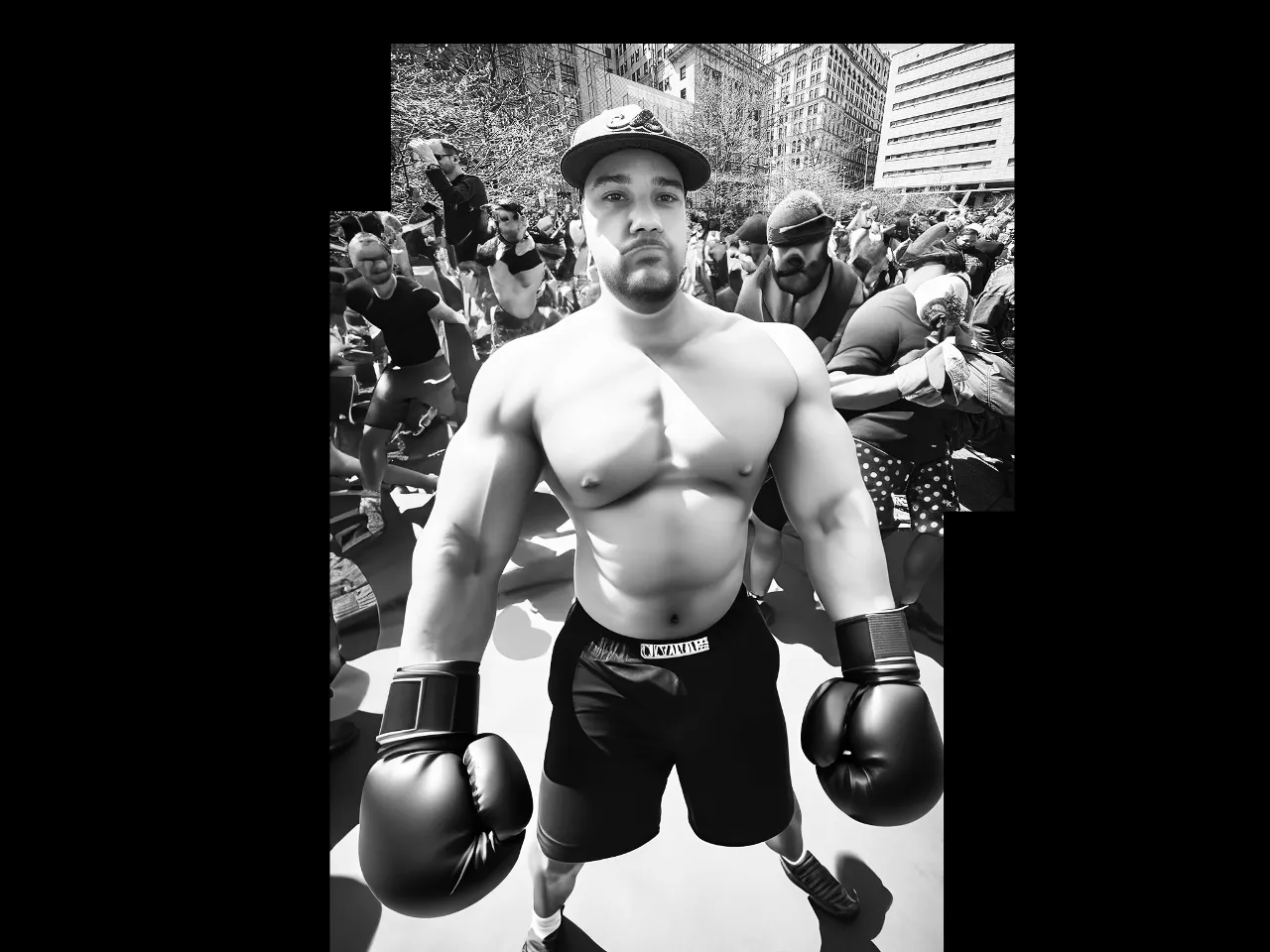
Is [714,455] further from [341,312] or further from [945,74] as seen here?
[945,74]

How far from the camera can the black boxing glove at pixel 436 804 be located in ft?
5.19

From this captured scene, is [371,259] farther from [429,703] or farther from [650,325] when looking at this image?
[429,703]

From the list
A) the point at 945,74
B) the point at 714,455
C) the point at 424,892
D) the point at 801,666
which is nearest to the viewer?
the point at 424,892

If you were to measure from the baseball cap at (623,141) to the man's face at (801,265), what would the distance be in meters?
0.75

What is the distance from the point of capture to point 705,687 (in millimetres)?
1848

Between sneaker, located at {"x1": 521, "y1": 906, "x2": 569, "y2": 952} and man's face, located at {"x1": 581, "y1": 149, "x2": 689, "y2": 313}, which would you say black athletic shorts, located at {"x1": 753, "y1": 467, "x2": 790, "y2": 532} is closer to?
man's face, located at {"x1": 581, "y1": 149, "x2": 689, "y2": 313}

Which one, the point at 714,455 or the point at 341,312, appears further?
the point at 341,312

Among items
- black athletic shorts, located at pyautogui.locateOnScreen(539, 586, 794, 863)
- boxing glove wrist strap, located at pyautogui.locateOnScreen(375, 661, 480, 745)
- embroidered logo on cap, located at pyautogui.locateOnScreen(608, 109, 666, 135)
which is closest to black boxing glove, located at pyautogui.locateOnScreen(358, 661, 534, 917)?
boxing glove wrist strap, located at pyautogui.locateOnScreen(375, 661, 480, 745)

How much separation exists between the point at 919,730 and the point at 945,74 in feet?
7.16

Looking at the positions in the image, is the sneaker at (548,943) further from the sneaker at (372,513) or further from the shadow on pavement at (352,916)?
the sneaker at (372,513)

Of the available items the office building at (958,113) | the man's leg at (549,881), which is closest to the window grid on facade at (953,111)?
the office building at (958,113)

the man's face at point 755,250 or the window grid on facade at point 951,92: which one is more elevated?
the window grid on facade at point 951,92

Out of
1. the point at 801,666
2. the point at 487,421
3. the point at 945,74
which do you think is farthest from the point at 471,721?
the point at 945,74

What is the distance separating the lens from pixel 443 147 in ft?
7.50
